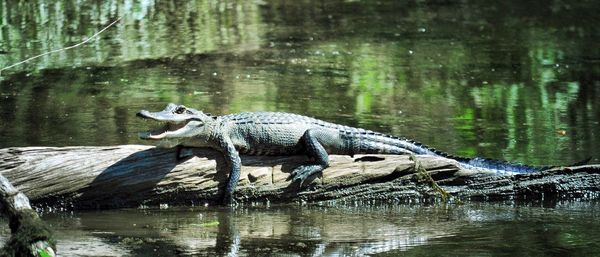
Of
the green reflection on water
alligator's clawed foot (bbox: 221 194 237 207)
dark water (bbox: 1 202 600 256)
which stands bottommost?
dark water (bbox: 1 202 600 256)

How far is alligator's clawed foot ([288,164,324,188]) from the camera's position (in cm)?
670

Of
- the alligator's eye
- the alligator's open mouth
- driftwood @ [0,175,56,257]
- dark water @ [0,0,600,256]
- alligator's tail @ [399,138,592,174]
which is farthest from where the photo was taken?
alligator's tail @ [399,138,592,174]

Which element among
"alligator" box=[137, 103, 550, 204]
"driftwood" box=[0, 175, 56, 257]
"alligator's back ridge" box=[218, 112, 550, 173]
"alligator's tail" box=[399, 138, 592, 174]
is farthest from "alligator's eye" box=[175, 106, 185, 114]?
"driftwood" box=[0, 175, 56, 257]

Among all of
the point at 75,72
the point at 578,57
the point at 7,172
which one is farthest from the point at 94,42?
the point at 7,172

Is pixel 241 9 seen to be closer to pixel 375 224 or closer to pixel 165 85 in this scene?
pixel 165 85

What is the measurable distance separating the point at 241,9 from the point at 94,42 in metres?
3.44

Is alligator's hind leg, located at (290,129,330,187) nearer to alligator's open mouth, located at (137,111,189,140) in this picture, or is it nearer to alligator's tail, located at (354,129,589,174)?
alligator's tail, located at (354,129,589,174)

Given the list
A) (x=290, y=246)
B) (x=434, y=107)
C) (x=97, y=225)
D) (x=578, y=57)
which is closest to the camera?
(x=290, y=246)

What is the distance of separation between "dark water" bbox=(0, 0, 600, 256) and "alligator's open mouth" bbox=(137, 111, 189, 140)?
501 mm

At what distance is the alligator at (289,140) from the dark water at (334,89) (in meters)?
0.34

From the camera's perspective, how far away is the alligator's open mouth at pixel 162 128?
252 inches

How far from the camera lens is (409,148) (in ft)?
23.3

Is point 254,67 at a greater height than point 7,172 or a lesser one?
greater

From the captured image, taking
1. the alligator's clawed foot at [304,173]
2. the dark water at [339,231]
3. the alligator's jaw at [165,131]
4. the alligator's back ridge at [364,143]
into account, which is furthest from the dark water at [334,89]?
the alligator's jaw at [165,131]
